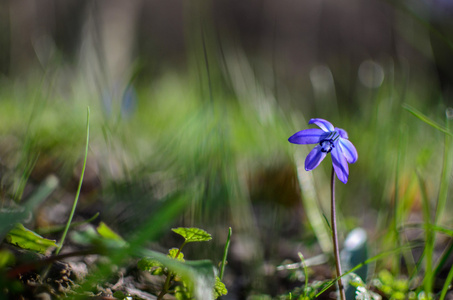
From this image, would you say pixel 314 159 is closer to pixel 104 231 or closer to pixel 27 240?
pixel 104 231

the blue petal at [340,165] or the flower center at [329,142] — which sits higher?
the flower center at [329,142]

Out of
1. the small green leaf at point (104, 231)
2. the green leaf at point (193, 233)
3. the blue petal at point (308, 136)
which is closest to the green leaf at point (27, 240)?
the small green leaf at point (104, 231)

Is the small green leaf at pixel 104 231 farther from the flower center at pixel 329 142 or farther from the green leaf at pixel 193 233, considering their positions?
the flower center at pixel 329 142

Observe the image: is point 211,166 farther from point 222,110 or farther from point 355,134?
point 355,134

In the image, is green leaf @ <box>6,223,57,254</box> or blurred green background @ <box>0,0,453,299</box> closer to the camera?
green leaf @ <box>6,223,57,254</box>

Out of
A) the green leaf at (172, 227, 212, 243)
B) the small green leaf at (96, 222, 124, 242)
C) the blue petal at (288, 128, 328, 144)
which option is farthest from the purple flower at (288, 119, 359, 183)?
the small green leaf at (96, 222, 124, 242)

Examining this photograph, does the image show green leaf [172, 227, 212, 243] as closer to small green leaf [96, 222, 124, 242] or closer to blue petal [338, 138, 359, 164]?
small green leaf [96, 222, 124, 242]

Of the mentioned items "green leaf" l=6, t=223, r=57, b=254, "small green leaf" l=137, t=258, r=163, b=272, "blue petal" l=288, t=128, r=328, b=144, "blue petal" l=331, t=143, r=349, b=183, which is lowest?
"small green leaf" l=137, t=258, r=163, b=272
